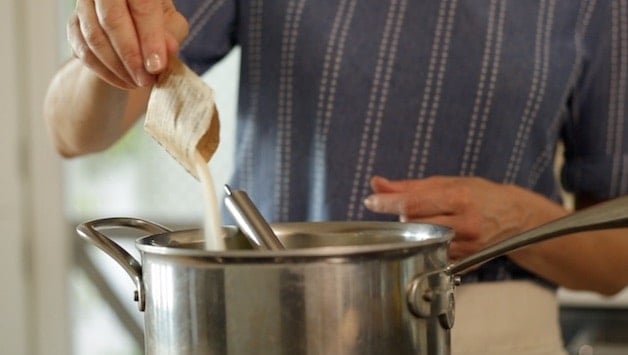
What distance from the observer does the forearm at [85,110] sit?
0.73 meters

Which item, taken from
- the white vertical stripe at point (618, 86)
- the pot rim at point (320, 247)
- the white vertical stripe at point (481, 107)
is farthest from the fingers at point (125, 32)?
the white vertical stripe at point (618, 86)

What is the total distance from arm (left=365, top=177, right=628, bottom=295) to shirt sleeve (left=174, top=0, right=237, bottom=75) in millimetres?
201

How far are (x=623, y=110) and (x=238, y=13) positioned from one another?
0.35 meters

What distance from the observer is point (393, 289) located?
0.42 meters

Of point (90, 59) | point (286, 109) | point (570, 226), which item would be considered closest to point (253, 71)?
point (286, 109)

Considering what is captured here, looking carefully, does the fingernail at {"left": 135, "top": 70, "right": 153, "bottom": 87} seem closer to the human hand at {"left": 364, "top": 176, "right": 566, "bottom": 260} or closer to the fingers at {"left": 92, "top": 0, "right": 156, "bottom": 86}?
the fingers at {"left": 92, "top": 0, "right": 156, "bottom": 86}

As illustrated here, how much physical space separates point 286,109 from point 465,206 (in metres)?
0.18

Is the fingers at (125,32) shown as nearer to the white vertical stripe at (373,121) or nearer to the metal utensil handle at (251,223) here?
the metal utensil handle at (251,223)

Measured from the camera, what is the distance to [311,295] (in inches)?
15.8

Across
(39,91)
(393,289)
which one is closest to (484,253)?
(393,289)

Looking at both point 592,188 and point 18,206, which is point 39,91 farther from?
point 592,188

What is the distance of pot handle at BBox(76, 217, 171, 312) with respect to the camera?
46 cm

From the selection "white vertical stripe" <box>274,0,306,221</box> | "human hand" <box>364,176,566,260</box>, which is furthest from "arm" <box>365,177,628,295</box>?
"white vertical stripe" <box>274,0,306,221</box>

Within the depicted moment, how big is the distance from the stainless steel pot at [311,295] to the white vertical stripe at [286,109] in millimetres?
341
